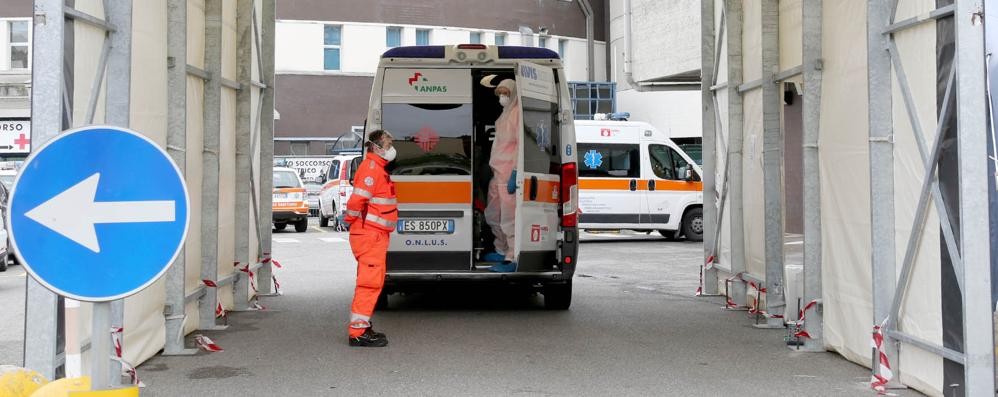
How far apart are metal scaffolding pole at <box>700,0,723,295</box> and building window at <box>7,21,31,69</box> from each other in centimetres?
3077

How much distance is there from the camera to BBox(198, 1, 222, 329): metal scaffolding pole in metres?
10.5

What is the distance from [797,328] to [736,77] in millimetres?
3571

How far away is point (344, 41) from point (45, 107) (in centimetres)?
3702

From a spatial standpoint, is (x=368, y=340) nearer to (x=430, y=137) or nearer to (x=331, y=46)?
(x=430, y=137)

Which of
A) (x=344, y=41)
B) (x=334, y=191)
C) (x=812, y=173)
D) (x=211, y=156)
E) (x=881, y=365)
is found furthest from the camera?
(x=344, y=41)

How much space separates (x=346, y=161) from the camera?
97.9 ft

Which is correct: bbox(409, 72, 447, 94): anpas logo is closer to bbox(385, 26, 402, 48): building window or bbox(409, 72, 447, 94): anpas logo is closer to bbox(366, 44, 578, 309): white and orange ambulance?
bbox(366, 44, 578, 309): white and orange ambulance

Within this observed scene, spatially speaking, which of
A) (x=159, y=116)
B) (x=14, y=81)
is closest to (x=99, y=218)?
(x=159, y=116)

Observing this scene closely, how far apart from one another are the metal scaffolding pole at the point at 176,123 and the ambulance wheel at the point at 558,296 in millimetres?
4271

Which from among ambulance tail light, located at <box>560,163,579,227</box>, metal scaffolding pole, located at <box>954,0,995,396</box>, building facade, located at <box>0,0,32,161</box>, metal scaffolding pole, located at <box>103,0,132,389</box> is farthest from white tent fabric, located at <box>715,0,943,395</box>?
building facade, located at <box>0,0,32,161</box>

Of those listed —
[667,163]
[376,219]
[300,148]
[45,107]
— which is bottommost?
[376,219]

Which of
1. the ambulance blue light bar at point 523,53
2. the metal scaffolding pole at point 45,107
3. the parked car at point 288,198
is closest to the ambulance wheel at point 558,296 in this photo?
the ambulance blue light bar at point 523,53

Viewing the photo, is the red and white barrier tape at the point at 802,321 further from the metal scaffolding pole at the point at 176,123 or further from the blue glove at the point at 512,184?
the metal scaffolding pole at the point at 176,123

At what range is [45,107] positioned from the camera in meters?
6.27
